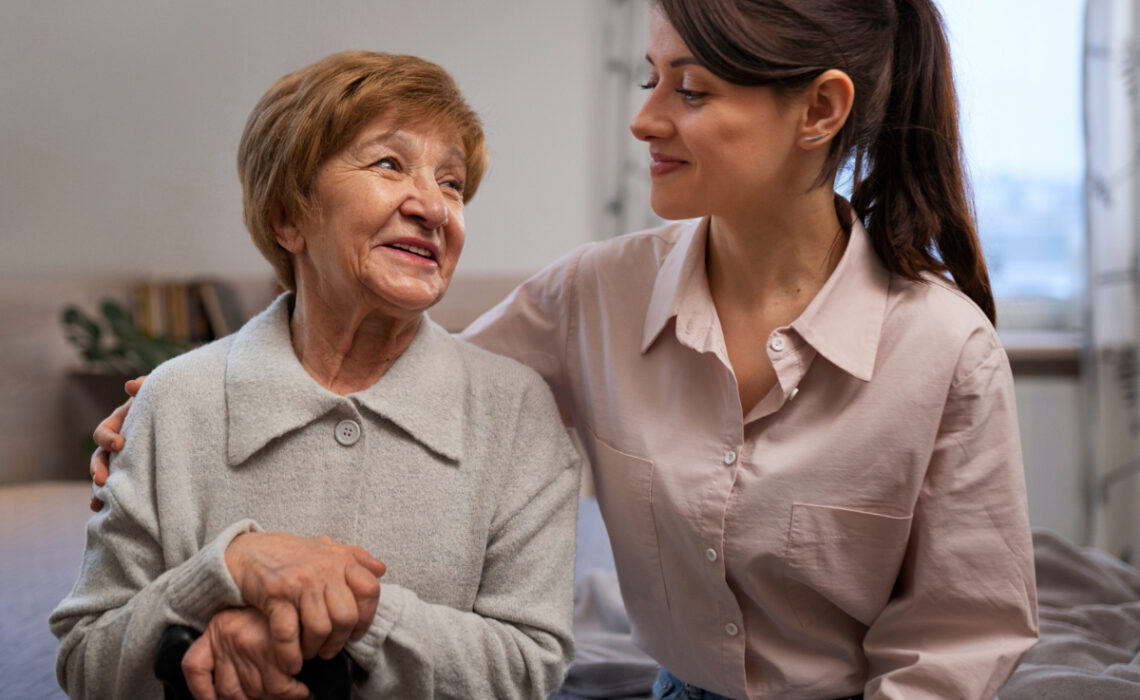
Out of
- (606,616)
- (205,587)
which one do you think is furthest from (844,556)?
(606,616)

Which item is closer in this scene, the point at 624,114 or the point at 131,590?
the point at 131,590

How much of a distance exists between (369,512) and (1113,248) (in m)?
3.01

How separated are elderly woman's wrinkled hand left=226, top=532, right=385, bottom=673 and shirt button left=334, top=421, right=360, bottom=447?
140mm

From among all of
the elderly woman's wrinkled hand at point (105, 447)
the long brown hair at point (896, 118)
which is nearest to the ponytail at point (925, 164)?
the long brown hair at point (896, 118)

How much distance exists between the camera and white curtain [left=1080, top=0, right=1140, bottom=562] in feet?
10.8

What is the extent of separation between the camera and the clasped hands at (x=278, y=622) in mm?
988

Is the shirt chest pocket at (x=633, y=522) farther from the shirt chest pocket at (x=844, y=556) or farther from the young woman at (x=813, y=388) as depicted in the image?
the shirt chest pocket at (x=844, y=556)

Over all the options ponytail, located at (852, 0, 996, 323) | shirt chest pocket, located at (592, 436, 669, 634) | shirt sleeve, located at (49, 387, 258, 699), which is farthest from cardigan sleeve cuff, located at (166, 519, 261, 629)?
ponytail, located at (852, 0, 996, 323)

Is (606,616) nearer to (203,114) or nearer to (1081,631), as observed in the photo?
(1081,631)

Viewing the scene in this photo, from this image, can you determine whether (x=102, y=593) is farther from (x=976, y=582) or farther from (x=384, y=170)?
(x=976, y=582)

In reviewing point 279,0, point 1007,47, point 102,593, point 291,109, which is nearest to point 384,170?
point 291,109

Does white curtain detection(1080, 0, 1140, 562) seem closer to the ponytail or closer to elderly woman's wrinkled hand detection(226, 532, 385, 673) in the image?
the ponytail

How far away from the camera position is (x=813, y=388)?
1.24 metres

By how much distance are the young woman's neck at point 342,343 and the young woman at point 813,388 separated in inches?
9.8
